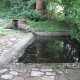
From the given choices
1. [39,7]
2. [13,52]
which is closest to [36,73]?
[13,52]

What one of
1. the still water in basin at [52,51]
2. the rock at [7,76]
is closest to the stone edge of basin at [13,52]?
Answer: the still water in basin at [52,51]

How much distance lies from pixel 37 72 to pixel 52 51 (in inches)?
94.6

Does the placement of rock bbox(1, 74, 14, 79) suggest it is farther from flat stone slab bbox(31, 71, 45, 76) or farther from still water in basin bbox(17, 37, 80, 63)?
still water in basin bbox(17, 37, 80, 63)

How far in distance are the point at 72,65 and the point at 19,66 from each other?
1396 mm

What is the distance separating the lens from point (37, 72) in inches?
142

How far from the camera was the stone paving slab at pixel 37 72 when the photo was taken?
338 cm

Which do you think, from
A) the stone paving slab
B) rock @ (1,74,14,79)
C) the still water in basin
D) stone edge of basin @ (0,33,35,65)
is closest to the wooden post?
the still water in basin

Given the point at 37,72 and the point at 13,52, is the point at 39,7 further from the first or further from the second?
the point at 37,72

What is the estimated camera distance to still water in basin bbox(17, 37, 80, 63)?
16.7 ft

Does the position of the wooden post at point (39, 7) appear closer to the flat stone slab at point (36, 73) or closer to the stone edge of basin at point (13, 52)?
the stone edge of basin at point (13, 52)

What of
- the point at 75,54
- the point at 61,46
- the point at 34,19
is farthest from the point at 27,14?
the point at 75,54

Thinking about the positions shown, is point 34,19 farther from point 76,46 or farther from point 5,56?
point 5,56

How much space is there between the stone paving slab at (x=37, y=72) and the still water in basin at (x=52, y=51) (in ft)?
3.36

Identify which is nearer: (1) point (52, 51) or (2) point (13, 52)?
(2) point (13, 52)
